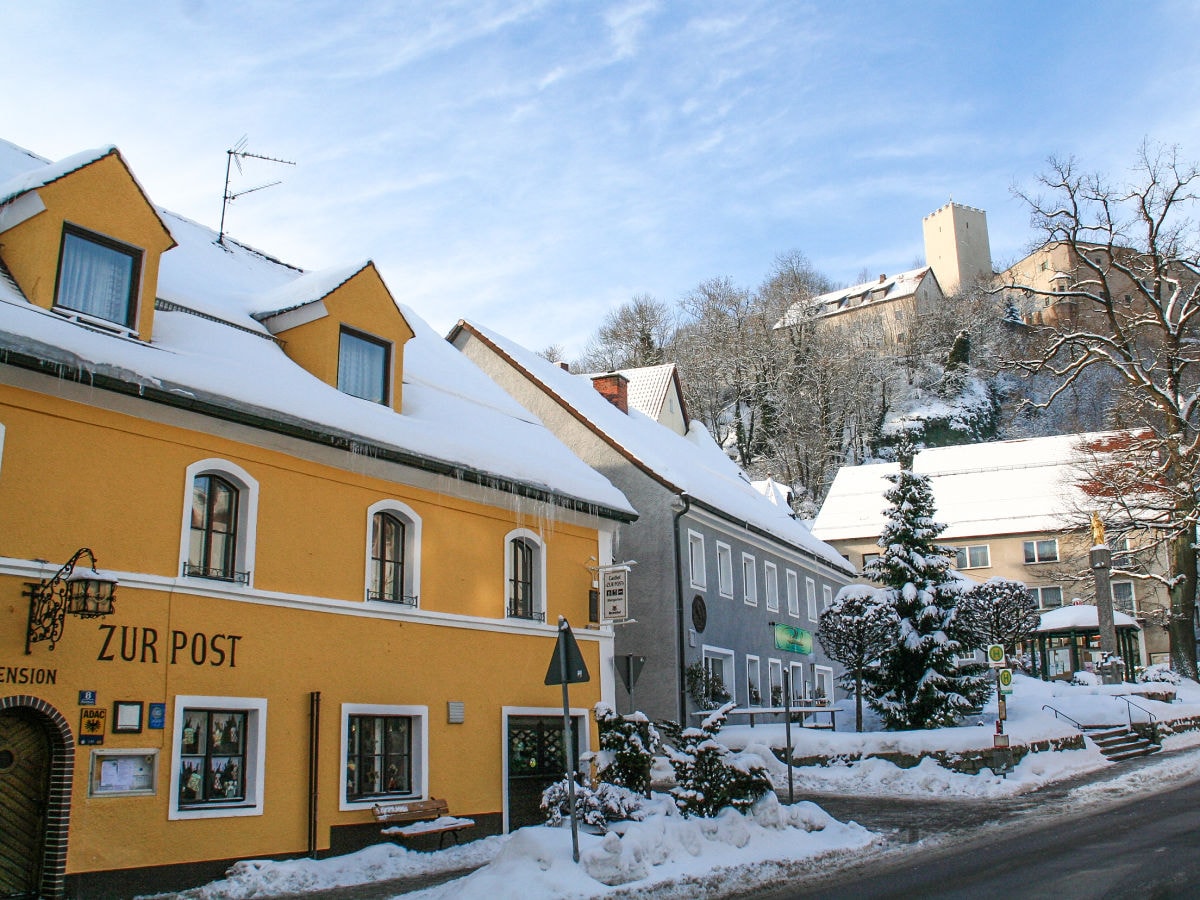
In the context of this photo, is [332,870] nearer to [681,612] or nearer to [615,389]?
[681,612]

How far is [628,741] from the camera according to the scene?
13.5m

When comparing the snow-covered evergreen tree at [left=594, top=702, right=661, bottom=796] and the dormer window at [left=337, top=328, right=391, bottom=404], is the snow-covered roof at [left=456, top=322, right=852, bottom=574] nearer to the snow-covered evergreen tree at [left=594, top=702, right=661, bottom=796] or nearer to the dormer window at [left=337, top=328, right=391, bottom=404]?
the dormer window at [left=337, top=328, right=391, bottom=404]

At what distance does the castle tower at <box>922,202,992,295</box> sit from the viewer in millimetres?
104625

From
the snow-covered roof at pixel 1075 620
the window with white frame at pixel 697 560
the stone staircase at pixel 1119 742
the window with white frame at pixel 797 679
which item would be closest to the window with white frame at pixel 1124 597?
the snow-covered roof at pixel 1075 620

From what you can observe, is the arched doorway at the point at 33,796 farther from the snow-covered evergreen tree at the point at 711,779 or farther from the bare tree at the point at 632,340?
the bare tree at the point at 632,340

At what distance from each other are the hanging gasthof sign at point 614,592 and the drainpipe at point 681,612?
600 cm

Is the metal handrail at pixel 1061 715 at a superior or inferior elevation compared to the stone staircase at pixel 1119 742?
superior

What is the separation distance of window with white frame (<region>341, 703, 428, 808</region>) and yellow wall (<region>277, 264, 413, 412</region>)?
4.48 metres

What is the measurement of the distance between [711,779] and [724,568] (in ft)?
46.3

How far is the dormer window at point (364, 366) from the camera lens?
15.8 meters

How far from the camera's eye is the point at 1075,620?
42.8 meters

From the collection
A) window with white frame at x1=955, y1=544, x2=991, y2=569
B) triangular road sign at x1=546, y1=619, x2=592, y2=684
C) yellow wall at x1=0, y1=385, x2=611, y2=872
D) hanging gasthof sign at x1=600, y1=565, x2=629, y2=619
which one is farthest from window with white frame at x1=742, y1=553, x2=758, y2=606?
window with white frame at x1=955, y1=544, x2=991, y2=569

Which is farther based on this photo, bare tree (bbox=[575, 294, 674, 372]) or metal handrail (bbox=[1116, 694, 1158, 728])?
bare tree (bbox=[575, 294, 674, 372])

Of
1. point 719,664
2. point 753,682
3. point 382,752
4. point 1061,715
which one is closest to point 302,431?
point 382,752
